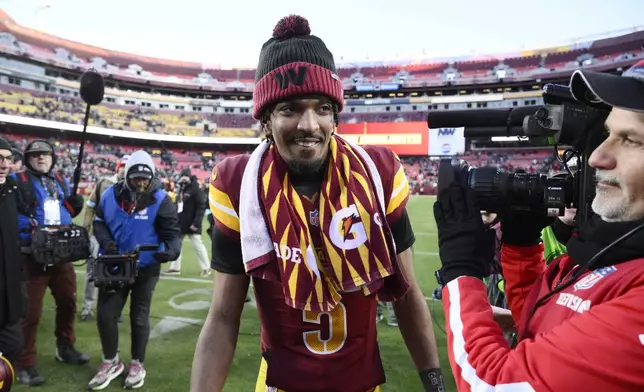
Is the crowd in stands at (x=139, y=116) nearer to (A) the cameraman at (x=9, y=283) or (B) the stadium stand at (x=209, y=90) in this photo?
(B) the stadium stand at (x=209, y=90)

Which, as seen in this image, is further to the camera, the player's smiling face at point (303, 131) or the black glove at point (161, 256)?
the black glove at point (161, 256)

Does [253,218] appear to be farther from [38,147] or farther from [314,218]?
[38,147]

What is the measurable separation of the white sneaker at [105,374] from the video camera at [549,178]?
3.41 m

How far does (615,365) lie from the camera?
0.76 m

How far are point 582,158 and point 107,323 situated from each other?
3.49 meters

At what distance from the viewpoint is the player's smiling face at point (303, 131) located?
4.63 feet

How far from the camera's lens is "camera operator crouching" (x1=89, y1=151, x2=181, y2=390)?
3439 mm

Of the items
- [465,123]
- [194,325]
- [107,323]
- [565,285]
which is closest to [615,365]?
[565,285]

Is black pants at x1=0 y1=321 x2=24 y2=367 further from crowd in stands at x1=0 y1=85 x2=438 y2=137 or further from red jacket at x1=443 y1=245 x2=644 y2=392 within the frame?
crowd in stands at x1=0 y1=85 x2=438 y2=137

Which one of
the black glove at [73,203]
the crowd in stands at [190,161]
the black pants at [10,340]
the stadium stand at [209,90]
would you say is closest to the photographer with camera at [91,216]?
the black glove at [73,203]

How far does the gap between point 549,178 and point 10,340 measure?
134 inches

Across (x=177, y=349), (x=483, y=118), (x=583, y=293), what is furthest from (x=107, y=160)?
→ (x=583, y=293)

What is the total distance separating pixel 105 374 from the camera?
344 cm

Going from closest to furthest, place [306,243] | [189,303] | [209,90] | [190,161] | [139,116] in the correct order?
[306,243]
[189,303]
[190,161]
[139,116]
[209,90]
